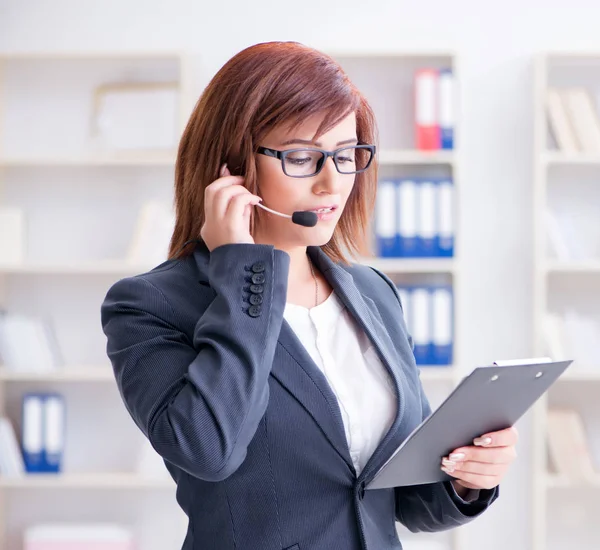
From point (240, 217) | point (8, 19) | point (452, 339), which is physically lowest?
point (452, 339)

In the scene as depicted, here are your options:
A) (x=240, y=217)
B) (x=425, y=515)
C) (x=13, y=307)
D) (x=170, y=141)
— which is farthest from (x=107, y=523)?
(x=240, y=217)

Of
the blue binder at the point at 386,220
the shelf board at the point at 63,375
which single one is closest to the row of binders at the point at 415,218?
the blue binder at the point at 386,220

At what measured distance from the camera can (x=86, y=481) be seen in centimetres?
337

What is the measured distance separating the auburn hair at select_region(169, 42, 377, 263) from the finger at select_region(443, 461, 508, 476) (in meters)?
0.46

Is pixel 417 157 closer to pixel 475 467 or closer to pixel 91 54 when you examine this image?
pixel 91 54

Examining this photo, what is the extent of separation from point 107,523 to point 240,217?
111 inches

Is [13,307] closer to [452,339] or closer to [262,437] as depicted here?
[452,339]

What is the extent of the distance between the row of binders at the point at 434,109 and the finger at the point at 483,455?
2243mm

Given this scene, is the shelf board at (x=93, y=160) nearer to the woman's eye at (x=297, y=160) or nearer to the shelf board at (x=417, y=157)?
the shelf board at (x=417, y=157)

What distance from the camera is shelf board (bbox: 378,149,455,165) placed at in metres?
3.31

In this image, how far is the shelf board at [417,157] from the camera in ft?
10.9

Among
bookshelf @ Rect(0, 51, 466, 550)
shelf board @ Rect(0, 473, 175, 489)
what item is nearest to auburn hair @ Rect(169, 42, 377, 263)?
shelf board @ Rect(0, 473, 175, 489)

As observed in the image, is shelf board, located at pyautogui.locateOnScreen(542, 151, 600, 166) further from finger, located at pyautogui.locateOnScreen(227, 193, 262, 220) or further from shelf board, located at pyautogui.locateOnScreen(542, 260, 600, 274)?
finger, located at pyautogui.locateOnScreen(227, 193, 262, 220)

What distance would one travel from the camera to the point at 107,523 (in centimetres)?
366
